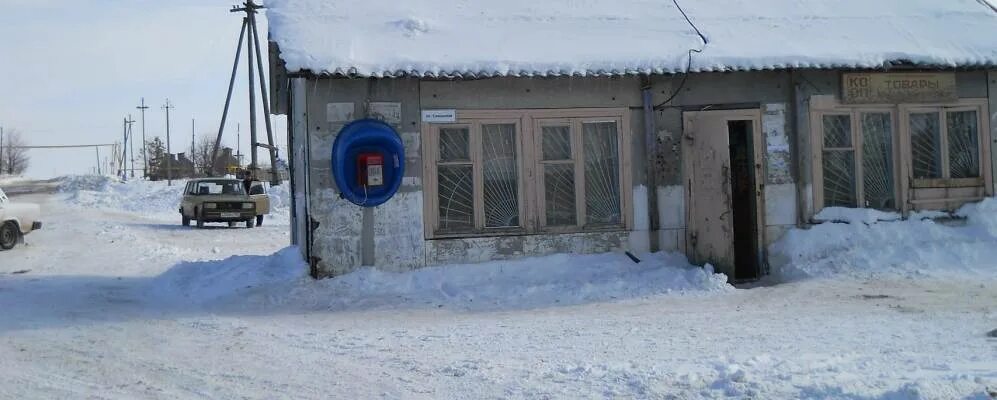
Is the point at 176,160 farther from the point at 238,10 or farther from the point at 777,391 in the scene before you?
the point at 777,391

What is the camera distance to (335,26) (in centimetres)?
1149

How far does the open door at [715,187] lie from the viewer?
37.6 ft

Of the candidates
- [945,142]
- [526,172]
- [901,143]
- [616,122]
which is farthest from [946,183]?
[526,172]

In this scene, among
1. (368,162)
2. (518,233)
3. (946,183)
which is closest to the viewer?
(368,162)

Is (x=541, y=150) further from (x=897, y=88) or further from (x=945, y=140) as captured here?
(x=945, y=140)

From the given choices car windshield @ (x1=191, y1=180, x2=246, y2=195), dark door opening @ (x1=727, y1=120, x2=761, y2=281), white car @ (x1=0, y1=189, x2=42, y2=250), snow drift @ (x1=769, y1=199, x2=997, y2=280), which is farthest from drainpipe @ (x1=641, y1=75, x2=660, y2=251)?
car windshield @ (x1=191, y1=180, x2=246, y2=195)

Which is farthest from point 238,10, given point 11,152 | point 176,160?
point 11,152

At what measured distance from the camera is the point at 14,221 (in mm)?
19250

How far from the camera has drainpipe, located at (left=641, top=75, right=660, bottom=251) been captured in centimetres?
1155

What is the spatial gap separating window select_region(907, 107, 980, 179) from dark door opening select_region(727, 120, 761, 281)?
7.36 ft

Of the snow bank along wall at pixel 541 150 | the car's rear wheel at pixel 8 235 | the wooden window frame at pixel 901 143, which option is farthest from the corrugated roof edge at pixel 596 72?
the car's rear wheel at pixel 8 235

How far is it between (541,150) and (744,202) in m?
3.53

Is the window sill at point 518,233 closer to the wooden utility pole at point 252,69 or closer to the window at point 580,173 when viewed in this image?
the window at point 580,173

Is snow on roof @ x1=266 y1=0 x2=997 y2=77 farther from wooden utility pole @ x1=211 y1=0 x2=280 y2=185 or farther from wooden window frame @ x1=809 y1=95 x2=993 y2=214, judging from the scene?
wooden utility pole @ x1=211 y1=0 x2=280 y2=185
